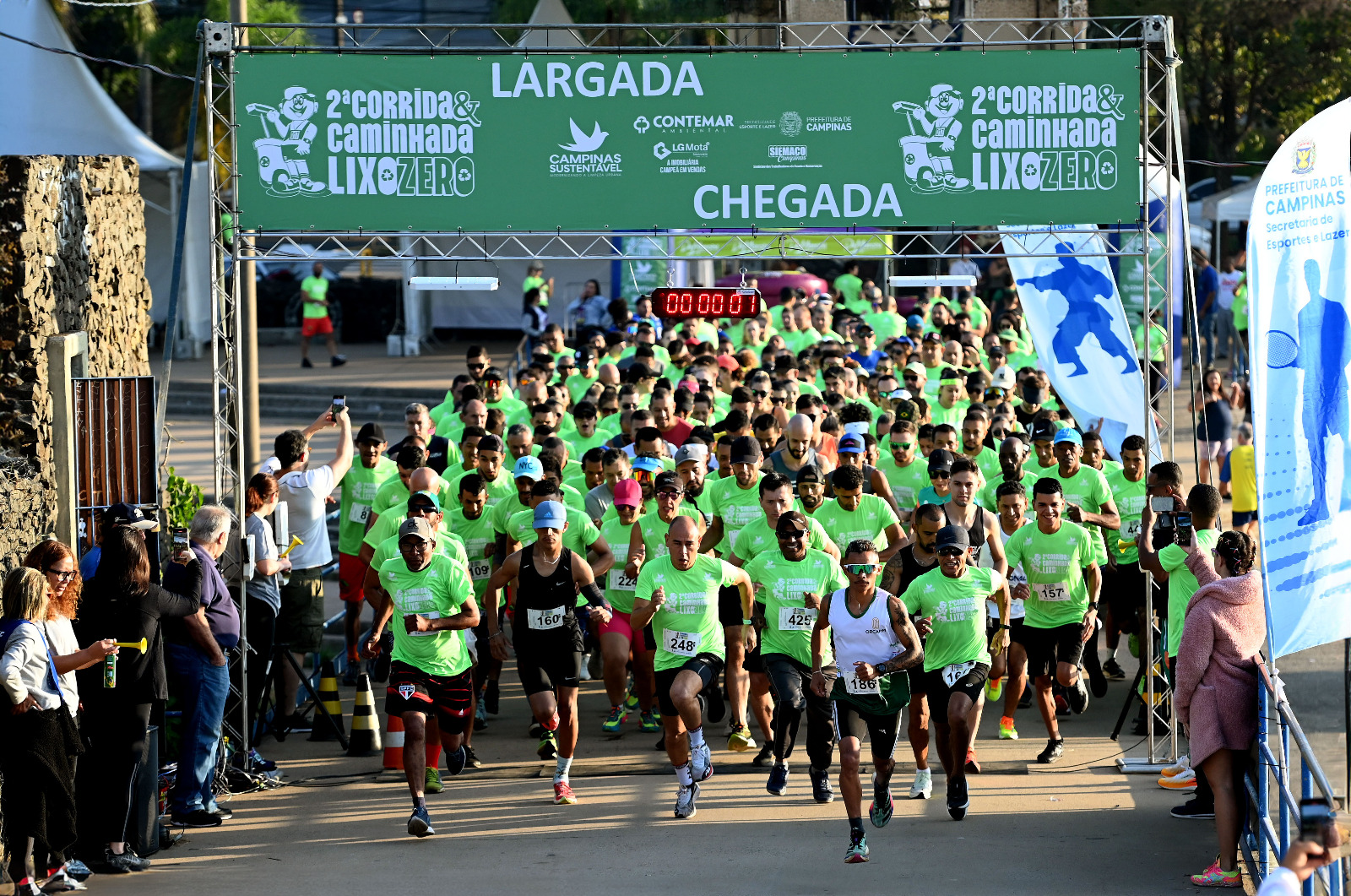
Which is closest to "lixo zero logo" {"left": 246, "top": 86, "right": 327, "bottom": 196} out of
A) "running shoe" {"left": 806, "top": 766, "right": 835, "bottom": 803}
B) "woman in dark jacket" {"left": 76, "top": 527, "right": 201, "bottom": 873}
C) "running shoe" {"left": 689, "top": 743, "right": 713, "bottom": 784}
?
"woman in dark jacket" {"left": 76, "top": 527, "right": 201, "bottom": 873}

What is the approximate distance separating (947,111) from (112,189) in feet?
17.9

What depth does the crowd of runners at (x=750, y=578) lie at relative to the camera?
9414mm

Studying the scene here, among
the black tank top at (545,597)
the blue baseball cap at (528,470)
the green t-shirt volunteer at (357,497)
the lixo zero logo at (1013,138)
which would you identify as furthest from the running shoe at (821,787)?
the green t-shirt volunteer at (357,497)

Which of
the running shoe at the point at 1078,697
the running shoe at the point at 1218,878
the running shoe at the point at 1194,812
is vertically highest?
the running shoe at the point at 1078,697

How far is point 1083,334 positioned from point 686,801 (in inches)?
252

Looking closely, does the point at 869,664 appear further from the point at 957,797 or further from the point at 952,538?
the point at 957,797

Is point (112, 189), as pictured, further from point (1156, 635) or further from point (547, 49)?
point (1156, 635)

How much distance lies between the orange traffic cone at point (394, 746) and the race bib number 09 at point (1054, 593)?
4302 mm

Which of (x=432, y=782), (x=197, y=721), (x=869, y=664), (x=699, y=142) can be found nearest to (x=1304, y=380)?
(x=869, y=664)

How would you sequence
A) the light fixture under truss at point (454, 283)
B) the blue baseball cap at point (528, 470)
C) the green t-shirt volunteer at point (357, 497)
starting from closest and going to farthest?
the light fixture under truss at point (454, 283)
the blue baseball cap at point (528, 470)
the green t-shirt volunteer at point (357, 497)

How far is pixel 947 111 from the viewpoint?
10.8m

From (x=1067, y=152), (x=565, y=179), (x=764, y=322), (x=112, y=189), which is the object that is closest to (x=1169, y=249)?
(x=1067, y=152)

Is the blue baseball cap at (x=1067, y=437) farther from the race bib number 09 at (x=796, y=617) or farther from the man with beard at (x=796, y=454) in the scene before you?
the race bib number 09 at (x=796, y=617)

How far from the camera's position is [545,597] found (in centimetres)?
995
